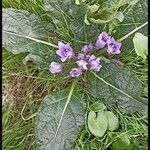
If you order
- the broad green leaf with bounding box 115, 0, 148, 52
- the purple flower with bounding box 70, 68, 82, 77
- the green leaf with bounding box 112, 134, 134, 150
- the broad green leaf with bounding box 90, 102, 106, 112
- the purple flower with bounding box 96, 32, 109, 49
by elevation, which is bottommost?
the green leaf with bounding box 112, 134, 134, 150

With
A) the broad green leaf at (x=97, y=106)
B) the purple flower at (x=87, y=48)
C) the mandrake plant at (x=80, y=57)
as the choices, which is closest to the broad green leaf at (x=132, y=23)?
the mandrake plant at (x=80, y=57)

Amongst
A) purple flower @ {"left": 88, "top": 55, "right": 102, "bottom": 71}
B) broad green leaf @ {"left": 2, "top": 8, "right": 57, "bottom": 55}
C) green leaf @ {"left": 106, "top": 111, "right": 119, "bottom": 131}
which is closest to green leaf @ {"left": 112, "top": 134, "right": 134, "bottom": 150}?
green leaf @ {"left": 106, "top": 111, "right": 119, "bottom": 131}

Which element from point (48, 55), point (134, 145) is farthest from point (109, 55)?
point (134, 145)

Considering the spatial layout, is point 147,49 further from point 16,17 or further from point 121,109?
point 16,17

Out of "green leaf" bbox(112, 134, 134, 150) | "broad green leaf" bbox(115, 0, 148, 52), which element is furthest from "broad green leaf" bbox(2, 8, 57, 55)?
"green leaf" bbox(112, 134, 134, 150)

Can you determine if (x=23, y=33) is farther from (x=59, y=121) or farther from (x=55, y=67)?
(x=59, y=121)

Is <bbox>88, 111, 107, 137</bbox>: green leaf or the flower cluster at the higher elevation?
the flower cluster

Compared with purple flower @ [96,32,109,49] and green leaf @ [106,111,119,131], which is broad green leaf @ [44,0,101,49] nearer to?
purple flower @ [96,32,109,49]

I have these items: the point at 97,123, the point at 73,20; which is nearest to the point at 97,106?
the point at 97,123
